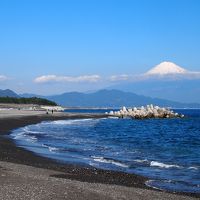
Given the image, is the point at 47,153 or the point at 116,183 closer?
the point at 116,183

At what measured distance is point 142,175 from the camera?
19.1 metres

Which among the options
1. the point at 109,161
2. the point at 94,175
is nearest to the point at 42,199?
the point at 94,175

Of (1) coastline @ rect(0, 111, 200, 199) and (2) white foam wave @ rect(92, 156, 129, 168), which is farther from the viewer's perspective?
(2) white foam wave @ rect(92, 156, 129, 168)

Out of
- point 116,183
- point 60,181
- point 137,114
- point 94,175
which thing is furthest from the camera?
point 137,114

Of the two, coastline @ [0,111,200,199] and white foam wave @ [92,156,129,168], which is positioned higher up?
coastline @ [0,111,200,199]

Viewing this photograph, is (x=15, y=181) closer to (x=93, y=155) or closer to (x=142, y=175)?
(x=142, y=175)

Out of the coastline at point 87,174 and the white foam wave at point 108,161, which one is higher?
the coastline at point 87,174

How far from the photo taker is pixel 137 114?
103 metres

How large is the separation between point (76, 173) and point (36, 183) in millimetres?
4744

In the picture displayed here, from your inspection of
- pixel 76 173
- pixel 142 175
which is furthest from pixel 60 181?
pixel 142 175

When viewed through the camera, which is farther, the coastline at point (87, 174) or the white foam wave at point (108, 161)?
the white foam wave at point (108, 161)

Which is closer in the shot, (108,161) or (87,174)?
(87,174)

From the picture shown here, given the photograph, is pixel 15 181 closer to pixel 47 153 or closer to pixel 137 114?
pixel 47 153

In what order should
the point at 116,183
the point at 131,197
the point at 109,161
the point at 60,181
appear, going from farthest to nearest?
the point at 109,161 < the point at 116,183 < the point at 60,181 < the point at 131,197
